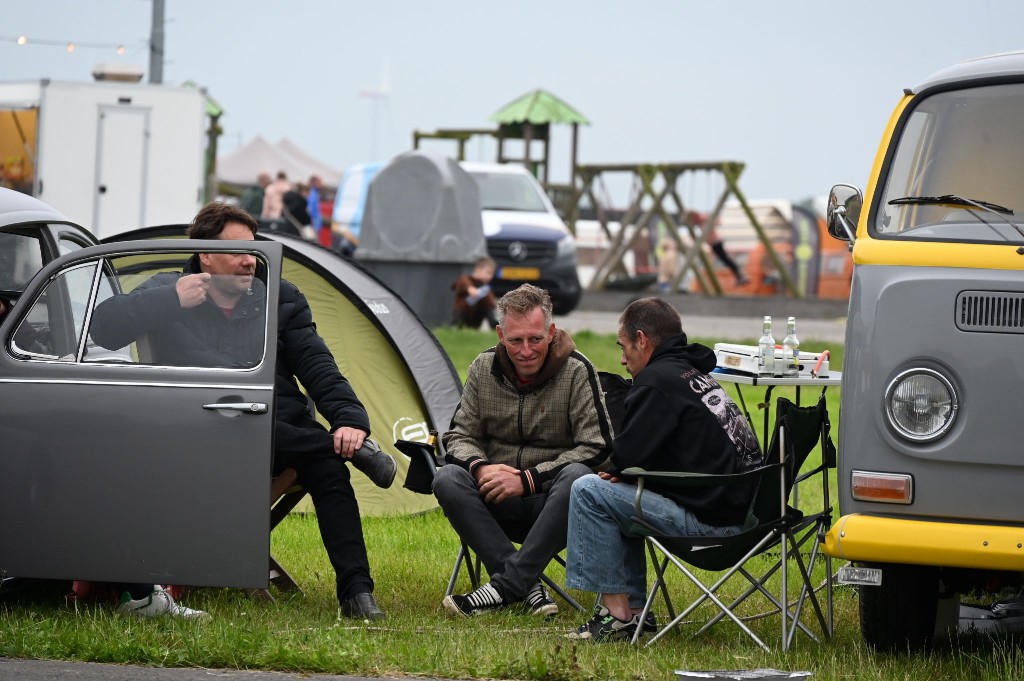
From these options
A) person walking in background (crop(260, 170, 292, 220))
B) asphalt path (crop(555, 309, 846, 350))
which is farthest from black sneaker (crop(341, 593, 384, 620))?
person walking in background (crop(260, 170, 292, 220))

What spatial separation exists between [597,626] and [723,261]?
2412cm

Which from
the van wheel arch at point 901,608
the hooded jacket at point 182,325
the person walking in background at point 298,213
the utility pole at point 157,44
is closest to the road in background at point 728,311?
the person walking in background at point 298,213

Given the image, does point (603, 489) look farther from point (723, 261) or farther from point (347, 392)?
point (723, 261)

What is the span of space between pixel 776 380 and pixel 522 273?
13.3 metres

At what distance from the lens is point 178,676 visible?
4.96m

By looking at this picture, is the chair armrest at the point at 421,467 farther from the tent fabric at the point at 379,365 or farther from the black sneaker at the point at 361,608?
the tent fabric at the point at 379,365

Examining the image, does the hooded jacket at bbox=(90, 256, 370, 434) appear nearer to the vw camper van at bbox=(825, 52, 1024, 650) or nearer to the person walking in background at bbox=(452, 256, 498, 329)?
the vw camper van at bbox=(825, 52, 1024, 650)

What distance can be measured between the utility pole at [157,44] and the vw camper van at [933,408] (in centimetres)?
2064

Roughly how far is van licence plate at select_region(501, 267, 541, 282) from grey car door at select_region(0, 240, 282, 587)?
13862 mm

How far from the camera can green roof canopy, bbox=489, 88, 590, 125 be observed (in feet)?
85.5

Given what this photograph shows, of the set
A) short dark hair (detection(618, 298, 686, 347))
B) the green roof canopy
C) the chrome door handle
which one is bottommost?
the chrome door handle

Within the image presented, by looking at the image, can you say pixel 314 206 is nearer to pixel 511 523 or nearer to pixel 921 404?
pixel 511 523

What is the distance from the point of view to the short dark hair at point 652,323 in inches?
230

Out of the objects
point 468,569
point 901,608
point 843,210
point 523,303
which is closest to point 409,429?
point 468,569
